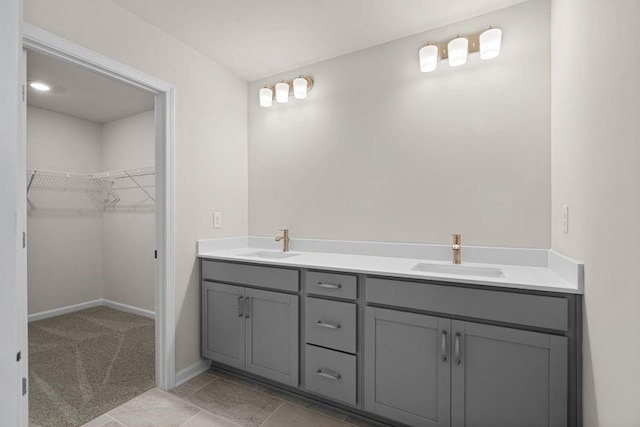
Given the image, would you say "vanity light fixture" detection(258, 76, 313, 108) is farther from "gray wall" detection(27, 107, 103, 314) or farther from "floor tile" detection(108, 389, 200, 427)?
"gray wall" detection(27, 107, 103, 314)

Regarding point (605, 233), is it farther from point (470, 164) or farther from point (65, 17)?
point (65, 17)

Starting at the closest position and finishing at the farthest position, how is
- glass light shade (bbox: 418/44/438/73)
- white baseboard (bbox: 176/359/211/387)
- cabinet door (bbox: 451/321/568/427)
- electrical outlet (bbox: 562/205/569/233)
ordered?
cabinet door (bbox: 451/321/568/427) < electrical outlet (bbox: 562/205/569/233) < glass light shade (bbox: 418/44/438/73) < white baseboard (bbox: 176/359/211/387)

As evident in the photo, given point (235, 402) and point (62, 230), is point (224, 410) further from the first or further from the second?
point (62, 230)

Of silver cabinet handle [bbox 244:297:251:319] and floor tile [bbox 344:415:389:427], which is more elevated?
silver cabinet handle [bbox 244:297:251:319]

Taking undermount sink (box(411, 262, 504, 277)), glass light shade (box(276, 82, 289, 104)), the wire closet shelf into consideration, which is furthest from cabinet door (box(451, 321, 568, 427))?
the wire closet shelf

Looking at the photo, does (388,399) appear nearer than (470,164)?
Yes

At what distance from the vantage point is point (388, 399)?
163 centimetres

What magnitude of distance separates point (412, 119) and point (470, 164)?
1.61 ft

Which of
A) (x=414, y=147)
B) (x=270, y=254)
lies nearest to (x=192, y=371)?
(x=270, y=254)

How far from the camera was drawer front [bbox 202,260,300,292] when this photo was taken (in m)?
1.95

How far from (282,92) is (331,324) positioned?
1.81m

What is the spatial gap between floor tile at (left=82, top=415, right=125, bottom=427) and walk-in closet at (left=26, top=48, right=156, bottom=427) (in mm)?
707

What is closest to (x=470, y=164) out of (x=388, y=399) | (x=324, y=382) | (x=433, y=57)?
(x=433, y=57)

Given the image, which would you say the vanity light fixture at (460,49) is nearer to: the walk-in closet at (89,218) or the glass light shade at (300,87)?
the glass light shade at (300,87)
